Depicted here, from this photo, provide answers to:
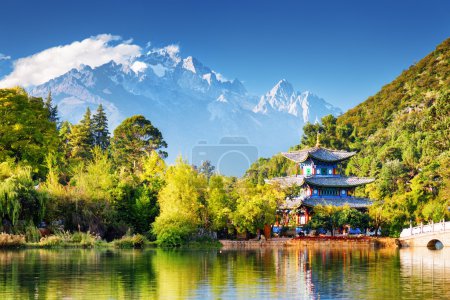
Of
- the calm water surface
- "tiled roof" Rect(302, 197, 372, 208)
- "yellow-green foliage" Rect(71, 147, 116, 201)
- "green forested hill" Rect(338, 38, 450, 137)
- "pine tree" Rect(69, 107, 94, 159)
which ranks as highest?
"green forested hill" Rect(338, 38, 450, 137)

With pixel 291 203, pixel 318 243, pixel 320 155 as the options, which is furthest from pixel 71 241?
pixel 320 155

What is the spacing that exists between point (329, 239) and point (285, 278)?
22.8 meters

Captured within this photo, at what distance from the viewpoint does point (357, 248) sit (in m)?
40.9

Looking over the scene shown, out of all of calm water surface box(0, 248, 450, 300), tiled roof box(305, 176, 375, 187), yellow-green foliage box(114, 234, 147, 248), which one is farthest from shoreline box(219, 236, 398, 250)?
calm water surface box(0, 248, 450, 300)

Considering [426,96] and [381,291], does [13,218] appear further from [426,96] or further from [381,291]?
[426,96]

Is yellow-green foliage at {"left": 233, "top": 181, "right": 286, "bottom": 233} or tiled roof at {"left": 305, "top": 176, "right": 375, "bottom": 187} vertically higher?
tiled roof at {"left": 305, "top": 176, "right": 375, "bottom": 187}

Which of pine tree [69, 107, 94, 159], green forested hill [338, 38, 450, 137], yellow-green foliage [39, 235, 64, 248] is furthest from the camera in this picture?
green forested hill [338, 38, 450, 137]

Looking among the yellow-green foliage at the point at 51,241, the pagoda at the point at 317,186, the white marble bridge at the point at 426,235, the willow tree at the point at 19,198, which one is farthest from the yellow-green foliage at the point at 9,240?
the white marble bridge at the point at 426,235

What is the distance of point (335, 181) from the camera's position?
5272 cm

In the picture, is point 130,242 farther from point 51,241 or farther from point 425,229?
point 425,229

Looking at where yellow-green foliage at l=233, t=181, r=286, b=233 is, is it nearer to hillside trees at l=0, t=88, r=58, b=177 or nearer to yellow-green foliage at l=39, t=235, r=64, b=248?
yellow-green foliage at l=39, t=235, r=64, b=248

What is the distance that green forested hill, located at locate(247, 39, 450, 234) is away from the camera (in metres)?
45.7

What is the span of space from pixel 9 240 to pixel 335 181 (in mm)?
26711

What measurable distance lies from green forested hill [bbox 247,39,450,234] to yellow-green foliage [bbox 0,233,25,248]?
2323 cm
